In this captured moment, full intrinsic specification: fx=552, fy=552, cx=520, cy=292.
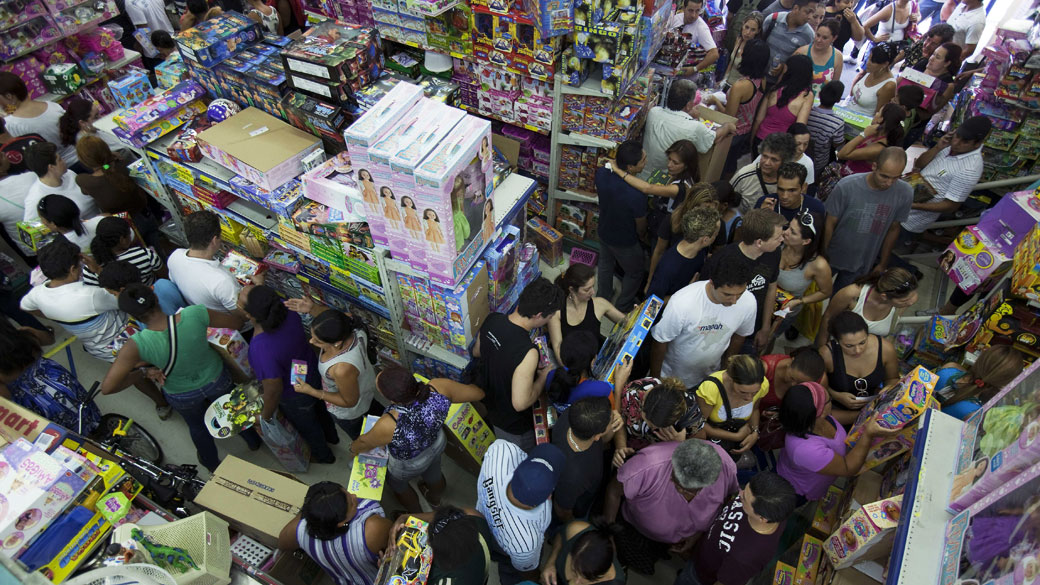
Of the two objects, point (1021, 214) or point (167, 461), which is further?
point (167, 461)

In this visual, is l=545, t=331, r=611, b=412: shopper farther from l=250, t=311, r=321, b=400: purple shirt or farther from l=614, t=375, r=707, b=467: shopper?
l=250, t=311, r=321, b=400: purple shirt

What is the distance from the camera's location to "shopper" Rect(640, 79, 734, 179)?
203 inches

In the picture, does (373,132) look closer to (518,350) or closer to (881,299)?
(518,350)

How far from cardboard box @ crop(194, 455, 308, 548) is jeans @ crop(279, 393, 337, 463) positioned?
1.68 feet

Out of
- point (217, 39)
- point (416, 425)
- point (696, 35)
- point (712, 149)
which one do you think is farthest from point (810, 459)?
point (696, 35)

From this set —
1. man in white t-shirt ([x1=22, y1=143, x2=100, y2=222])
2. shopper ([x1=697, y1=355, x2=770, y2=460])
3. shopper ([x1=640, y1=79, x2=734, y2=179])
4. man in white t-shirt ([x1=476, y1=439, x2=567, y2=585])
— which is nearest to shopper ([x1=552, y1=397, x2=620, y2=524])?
man in white t-shirt ([x1=476, y1=439, x2=567, y2=585])

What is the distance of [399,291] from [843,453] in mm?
3028

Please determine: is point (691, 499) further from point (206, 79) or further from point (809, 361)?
point (206, 79)

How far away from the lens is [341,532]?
112 inches

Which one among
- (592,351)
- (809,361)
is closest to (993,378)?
(809,361)

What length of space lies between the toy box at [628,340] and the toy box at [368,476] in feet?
4.89

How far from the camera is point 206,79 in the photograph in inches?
183

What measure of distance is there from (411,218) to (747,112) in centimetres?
447

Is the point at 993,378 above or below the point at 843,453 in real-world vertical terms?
above
